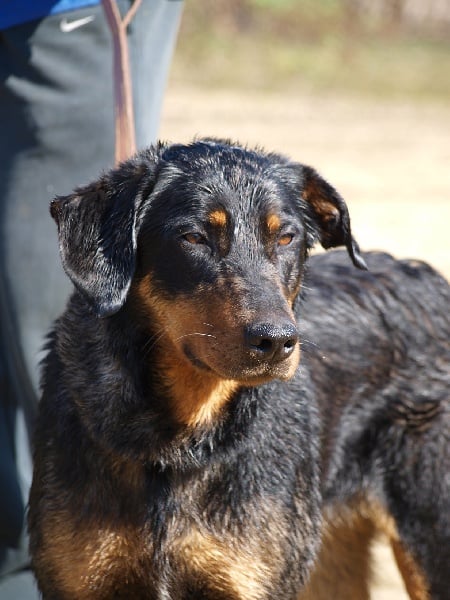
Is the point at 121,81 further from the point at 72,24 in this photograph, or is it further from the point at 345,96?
the point at 345,96

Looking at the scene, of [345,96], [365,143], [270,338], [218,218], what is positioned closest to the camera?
[270,338]

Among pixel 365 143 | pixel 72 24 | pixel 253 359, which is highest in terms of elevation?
pixel 72 24

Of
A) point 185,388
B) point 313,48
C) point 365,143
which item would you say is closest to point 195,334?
point 185,388

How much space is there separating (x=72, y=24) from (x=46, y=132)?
1.53ft

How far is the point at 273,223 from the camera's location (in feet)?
12.1

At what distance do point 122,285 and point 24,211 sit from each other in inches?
51.5

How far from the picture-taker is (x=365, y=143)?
14.3m

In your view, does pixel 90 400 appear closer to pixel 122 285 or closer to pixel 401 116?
pixel 122 285

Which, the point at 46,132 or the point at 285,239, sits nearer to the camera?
the point at 285,239

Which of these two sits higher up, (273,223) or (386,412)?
(273,223)

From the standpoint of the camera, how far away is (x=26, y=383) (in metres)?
4.88

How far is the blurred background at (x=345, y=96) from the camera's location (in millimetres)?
11750

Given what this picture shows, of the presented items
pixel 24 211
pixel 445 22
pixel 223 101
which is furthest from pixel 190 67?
pixel 24 211

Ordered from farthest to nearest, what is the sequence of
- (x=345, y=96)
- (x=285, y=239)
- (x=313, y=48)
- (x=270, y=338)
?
(x=313, y=48), (x=345, y=96), (x=285, y=239), (x=270, y=338)
